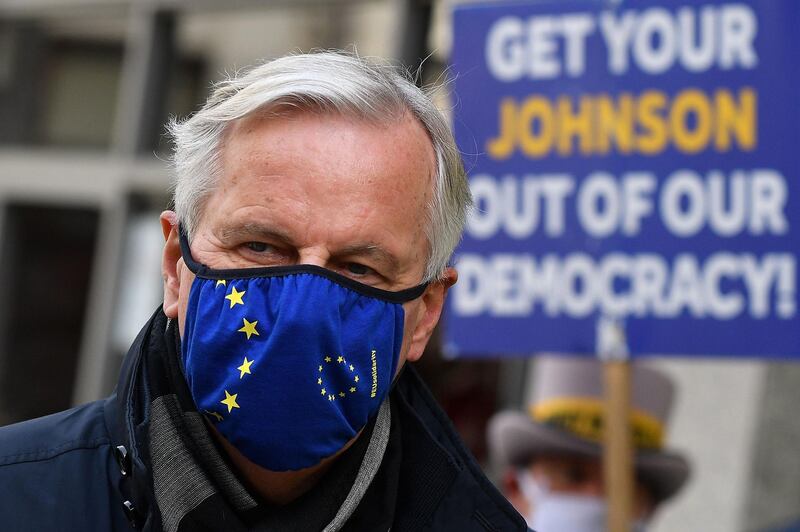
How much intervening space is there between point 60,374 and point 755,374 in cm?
375

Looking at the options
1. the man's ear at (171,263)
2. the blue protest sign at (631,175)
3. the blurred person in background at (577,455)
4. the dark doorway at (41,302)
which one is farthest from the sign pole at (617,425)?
the dark doorway at (41,302)

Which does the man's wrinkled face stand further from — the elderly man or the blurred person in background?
the blurred person in background

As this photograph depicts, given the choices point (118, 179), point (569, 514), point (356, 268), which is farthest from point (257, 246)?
point (118, 179)

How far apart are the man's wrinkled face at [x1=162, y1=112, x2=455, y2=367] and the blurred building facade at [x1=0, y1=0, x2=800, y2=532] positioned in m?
3.48

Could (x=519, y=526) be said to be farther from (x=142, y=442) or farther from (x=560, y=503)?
(x=560, y=503)

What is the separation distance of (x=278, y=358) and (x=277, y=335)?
3cm

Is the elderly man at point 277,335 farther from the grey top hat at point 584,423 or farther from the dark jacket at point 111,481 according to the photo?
the grey top hat at point 584,423

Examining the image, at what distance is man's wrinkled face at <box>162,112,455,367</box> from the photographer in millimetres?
1768

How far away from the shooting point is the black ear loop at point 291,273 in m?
1.74

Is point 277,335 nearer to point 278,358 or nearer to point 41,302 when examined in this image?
point 278,358

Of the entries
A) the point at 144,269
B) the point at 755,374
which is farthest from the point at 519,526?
the point at 144,269

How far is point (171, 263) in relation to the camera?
191cm

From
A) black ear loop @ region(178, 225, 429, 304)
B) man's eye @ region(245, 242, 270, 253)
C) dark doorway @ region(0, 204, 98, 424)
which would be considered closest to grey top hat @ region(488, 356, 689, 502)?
black ear loop @ region(178, 225, 429, 304)

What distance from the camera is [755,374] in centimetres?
502
